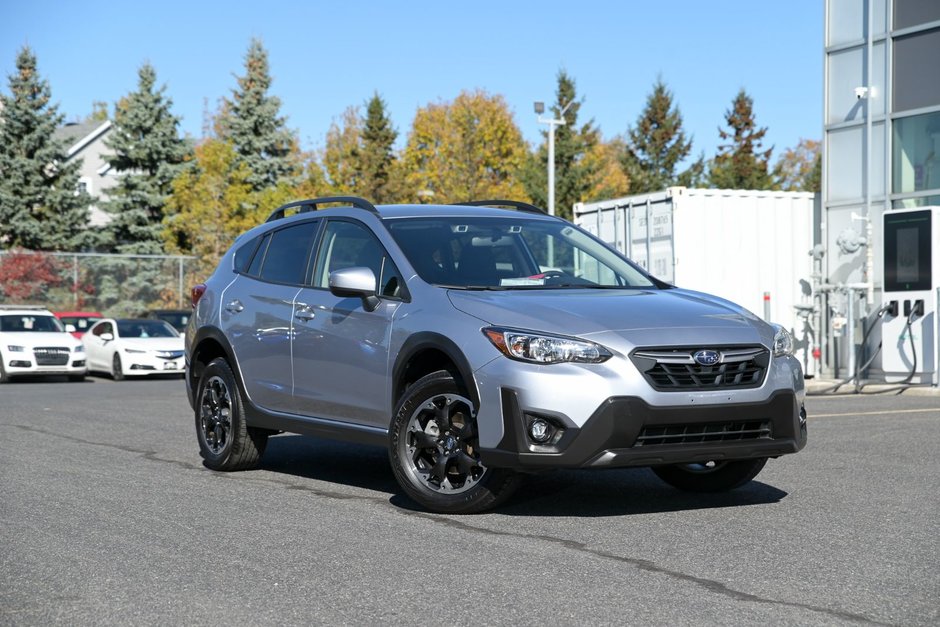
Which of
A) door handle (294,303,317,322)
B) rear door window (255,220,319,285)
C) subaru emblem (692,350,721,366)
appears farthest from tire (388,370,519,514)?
rear door window (255,220,319,285)

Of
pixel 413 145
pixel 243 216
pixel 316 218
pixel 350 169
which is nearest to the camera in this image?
pixel 316 218

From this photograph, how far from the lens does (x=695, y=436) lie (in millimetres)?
6734

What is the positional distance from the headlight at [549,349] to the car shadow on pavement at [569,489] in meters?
1.05

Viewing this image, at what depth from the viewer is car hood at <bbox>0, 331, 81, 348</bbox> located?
2553 cm

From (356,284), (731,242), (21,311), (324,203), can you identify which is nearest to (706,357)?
(356,284)

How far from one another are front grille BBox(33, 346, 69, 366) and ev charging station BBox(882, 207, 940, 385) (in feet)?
51.1

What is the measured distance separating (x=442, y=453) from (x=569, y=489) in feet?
4.56

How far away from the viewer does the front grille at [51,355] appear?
25.5 metres

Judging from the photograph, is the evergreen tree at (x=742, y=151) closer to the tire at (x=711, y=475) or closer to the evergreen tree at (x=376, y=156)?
the evergreen tree at (x=376, y=156)

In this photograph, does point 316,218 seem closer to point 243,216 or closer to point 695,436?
point 695,436

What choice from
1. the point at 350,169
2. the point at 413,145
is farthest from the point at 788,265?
the point at 413,145

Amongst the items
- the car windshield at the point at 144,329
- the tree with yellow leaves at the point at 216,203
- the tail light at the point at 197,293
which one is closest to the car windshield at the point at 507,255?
the tail light at the point at 197,293

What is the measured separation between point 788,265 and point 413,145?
44.0 meters

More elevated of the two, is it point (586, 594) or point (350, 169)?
point (350, 169)
